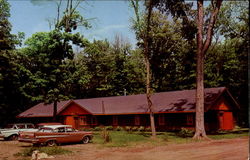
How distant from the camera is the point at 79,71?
118 ft

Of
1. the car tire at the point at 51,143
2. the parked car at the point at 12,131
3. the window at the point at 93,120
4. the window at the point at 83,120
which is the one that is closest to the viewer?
the car tire at the point at 51,143

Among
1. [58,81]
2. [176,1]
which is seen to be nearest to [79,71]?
[58,81]

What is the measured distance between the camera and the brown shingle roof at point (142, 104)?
113ft

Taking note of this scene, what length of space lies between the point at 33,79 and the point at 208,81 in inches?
1216

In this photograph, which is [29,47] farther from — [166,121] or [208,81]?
[208,81]

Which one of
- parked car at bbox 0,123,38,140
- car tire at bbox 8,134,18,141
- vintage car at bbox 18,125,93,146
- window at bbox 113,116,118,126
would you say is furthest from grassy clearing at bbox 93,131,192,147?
window at bbox 113,116,118,126

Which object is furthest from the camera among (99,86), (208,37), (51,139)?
(99,86)

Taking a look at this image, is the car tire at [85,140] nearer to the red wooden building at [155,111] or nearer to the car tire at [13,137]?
the car tire at [13,137]

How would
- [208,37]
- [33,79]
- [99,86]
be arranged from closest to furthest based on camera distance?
[208,37] < [33,79] < [99,86]

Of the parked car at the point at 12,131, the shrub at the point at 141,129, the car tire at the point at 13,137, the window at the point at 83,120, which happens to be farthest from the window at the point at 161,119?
the car tire at the point at 13,137

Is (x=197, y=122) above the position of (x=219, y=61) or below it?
below

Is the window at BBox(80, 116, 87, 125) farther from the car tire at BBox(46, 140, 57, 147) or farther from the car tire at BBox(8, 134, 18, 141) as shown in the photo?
the car tire at BBox(46, 140, 57, 147)

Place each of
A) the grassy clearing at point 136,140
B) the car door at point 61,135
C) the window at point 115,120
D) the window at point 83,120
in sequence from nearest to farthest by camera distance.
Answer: the car door at point 61,135 → the grassy clearing at point 136,140 → the window at point 115,120 → the window at point 83,120

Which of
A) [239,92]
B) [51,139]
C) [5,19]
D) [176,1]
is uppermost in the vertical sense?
[5,19]
